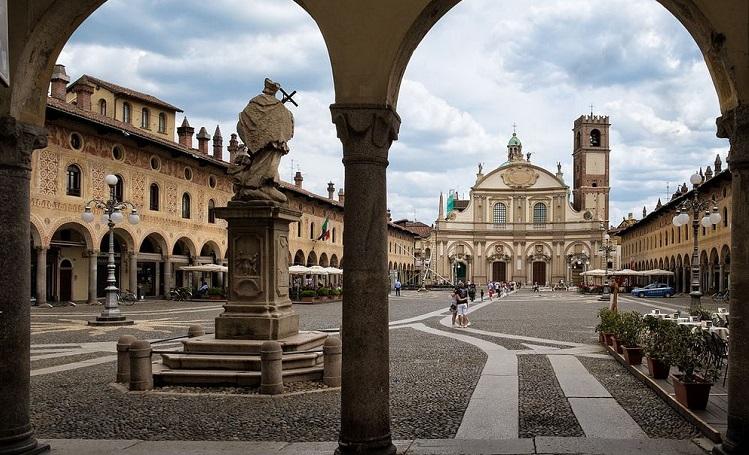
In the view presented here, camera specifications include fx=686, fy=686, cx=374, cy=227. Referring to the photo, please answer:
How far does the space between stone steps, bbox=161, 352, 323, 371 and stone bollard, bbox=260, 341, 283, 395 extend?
0.72 m

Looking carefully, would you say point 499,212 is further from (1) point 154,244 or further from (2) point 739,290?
(2) point 739,290

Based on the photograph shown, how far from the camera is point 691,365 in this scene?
8156 mm

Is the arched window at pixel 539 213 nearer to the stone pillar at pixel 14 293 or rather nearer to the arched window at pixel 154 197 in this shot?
the arched window at pixel 154 197

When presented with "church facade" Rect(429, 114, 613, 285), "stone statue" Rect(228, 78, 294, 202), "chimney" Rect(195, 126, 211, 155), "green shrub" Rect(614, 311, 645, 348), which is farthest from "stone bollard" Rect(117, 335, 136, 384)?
"church facade" Rect(429, 114, 613, 285)

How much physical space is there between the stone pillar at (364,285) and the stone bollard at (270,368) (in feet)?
12.3

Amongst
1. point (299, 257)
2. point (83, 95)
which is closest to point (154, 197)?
point (83, 95)

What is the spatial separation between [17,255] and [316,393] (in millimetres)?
4560

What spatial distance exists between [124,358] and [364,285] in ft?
20.4

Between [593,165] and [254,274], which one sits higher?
[593,165]

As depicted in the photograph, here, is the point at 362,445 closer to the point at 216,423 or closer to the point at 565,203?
the point at 216,423

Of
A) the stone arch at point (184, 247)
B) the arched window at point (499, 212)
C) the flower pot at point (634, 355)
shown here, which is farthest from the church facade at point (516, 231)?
the flower pot at point (634, 355)

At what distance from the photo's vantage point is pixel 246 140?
1106cm

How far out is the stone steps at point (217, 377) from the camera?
9.61 m

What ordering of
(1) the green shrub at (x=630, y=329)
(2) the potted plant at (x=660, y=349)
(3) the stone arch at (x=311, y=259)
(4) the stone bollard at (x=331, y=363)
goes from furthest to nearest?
(3) the stone arch at (x=311, y=259) → (1) the green shrub at (x=630, y=329) → (4) the stone bollard at (x=331, y=363) → (2) the potted plant at (x=660, y=349)
